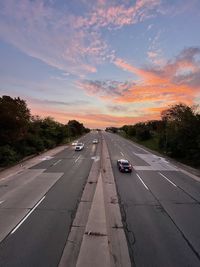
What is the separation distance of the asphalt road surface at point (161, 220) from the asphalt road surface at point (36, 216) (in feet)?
10.1

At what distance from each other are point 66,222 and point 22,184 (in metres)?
10.5

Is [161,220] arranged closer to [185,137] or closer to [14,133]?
[14,133]

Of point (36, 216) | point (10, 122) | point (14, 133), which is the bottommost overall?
Answer: point (36, 216)

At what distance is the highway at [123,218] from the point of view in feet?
34.4

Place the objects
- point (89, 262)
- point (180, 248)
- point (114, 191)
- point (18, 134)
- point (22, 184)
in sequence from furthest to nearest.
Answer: point (18, 134)
point (22, 184)
point (114, 191)
point (180, 248)
point (89, 262)

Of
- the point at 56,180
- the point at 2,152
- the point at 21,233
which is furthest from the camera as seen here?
the point at 2,152

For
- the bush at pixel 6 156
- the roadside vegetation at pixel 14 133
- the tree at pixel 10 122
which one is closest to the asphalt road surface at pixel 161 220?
the bush at pixel 6 156

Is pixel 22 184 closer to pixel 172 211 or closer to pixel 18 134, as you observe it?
pixel 172 211

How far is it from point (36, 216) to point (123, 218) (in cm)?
456

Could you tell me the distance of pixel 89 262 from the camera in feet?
32.0

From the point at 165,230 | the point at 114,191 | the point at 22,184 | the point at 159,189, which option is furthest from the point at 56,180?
the point at 165,230

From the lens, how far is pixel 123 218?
14.9 m

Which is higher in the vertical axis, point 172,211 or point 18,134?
point 18,134

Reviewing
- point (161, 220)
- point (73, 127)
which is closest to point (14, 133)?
point (161, 220)
